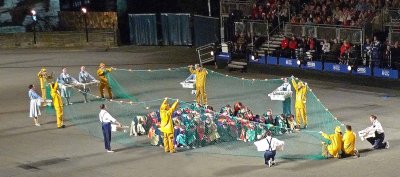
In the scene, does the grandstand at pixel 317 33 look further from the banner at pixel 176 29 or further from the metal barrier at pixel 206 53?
the banner at pixel 176 29

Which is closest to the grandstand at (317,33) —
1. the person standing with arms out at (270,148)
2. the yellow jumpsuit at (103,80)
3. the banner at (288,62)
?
the banner at (288,62)

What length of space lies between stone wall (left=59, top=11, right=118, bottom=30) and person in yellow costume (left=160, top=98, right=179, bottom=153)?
105 feet

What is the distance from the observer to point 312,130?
25.2 m

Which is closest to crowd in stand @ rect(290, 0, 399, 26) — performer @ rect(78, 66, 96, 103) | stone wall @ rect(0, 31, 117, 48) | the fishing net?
the fishing net

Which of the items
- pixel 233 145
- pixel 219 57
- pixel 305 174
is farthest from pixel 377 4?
pixel 305 174

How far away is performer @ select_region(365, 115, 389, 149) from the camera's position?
22.2 metres

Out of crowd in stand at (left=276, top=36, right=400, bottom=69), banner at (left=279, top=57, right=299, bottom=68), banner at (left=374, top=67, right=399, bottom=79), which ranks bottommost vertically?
banner at (left=374, top=67, right=399, bottom=79)

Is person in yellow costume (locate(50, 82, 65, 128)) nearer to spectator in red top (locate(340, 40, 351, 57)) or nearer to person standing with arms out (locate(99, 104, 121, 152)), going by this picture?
person standing with arms out (locate(99, 104, 121, 152))

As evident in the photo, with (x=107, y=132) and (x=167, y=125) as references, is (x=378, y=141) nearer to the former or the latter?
(x=167, y=125)

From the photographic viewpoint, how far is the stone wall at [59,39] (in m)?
53.7

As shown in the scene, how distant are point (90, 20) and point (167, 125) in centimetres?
3412

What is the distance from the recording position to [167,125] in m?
22.5

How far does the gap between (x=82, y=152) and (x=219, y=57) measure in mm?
19944

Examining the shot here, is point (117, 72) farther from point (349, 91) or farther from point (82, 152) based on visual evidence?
point (82, 152)
